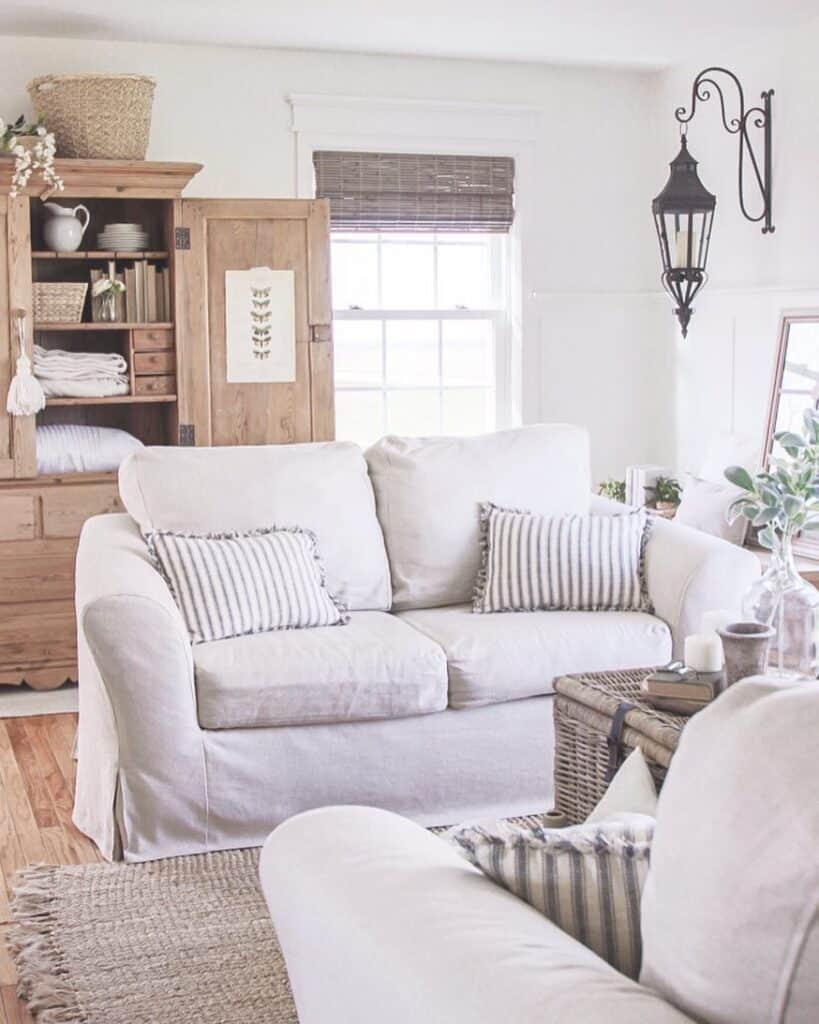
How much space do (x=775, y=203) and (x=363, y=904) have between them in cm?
439

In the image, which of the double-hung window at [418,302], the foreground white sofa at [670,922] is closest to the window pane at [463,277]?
the double-hung window at [418,302]

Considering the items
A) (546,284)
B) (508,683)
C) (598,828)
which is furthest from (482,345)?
(598,828)

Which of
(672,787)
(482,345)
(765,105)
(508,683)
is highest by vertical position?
(765,105)

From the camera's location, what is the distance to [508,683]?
11.7 ft

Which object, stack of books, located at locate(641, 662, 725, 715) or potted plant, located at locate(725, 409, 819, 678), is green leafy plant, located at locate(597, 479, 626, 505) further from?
stack of books, located at locate(641, 662, 725, 715)

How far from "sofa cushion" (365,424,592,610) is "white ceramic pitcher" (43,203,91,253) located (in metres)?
1.72

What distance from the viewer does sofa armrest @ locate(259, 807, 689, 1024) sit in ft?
4.06

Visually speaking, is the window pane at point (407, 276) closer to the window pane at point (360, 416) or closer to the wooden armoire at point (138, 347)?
the window pane at point (360, 416)

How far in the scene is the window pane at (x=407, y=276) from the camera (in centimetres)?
602

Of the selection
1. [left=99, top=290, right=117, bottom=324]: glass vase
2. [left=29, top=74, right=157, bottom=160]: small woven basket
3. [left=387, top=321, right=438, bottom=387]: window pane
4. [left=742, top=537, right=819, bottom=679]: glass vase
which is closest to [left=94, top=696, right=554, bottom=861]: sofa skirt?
[left=742, top=537, right=819, bottom=679]: glass vase

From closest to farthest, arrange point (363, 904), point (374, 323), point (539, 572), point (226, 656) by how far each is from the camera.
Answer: point (363, 904)
point (226, 656)
point (539, 572)
point (374, 323)

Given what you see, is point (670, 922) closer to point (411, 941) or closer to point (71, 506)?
point (411, 941)

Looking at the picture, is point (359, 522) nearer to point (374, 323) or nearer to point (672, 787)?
point (374, 323)

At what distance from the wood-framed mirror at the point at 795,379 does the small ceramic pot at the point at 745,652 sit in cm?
230
